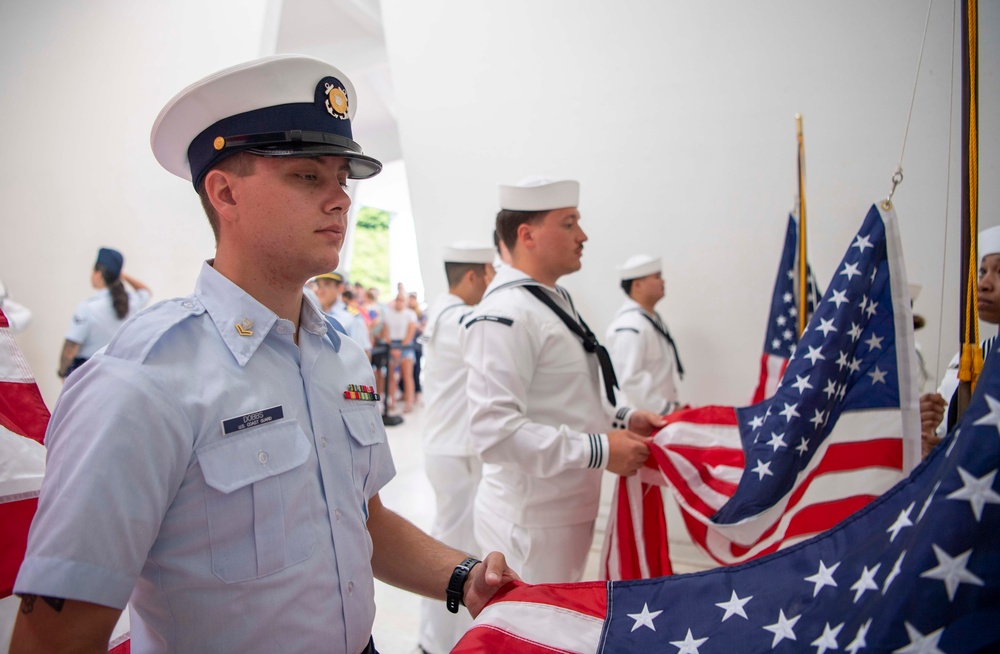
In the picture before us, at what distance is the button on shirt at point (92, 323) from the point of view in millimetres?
3652

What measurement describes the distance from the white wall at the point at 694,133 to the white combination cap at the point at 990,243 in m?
1.13

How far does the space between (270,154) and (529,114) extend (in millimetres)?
3303

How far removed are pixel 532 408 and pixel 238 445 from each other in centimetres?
121

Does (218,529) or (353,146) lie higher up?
(353,146)

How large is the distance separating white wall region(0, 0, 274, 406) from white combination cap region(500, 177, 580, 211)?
1.55 metres

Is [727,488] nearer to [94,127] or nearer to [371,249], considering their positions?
[94,127]

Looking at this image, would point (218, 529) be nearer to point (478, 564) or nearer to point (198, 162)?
point (478, 564)

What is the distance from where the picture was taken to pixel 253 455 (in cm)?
84

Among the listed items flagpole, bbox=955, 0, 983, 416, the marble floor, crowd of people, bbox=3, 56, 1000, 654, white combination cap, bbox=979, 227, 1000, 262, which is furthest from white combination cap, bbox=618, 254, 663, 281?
crowd of people, bbox=3, 56, 1000, 654

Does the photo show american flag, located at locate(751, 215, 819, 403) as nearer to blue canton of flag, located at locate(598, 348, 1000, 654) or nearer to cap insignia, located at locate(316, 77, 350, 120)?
blue canton of flag, located at locate(598, 348, 1000, 654)

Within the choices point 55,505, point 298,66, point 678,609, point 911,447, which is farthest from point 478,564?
point 911,447

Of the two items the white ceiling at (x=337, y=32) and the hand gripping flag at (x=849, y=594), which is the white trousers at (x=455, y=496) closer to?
the hand gripping flag at (x=849, y=594)

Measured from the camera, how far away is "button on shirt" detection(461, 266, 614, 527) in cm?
175

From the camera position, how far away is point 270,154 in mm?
924
